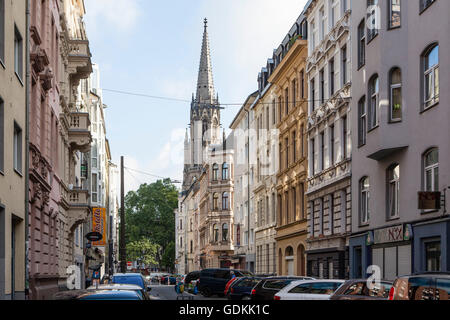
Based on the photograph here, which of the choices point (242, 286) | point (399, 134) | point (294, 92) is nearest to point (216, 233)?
point (294, 92)

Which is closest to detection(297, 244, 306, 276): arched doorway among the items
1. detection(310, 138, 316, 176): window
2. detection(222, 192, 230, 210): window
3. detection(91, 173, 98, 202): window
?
detection(310, 138, 316, 176): window

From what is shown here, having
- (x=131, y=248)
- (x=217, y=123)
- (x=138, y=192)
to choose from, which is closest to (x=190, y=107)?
(x=217, y=123)

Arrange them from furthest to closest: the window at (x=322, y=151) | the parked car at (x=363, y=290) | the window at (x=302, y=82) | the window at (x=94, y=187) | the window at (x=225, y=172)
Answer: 1. the window at (x=225, y=172)
2. the window at (x=94, y=187)
3. the window at (x=302, y=82)
4. the window at (x=322, y=151)
5. the parked car at (x=363, y=290)

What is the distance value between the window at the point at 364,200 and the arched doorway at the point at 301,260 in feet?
36.8

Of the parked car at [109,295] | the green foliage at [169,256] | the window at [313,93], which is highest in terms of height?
the window at [313,93]

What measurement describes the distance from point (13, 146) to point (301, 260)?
972 inches

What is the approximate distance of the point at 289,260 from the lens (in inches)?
1793

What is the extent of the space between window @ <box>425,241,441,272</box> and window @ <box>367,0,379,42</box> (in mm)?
8379

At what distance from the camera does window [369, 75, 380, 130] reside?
94.7 feet

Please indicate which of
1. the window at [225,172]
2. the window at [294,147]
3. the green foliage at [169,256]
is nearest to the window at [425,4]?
the window at [294,147]

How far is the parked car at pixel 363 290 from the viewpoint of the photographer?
1448cm

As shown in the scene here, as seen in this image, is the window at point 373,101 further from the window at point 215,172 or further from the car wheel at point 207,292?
the window at point 215,172

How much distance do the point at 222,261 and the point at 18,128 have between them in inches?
2561

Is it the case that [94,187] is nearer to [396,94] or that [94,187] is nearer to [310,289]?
[396,94]
